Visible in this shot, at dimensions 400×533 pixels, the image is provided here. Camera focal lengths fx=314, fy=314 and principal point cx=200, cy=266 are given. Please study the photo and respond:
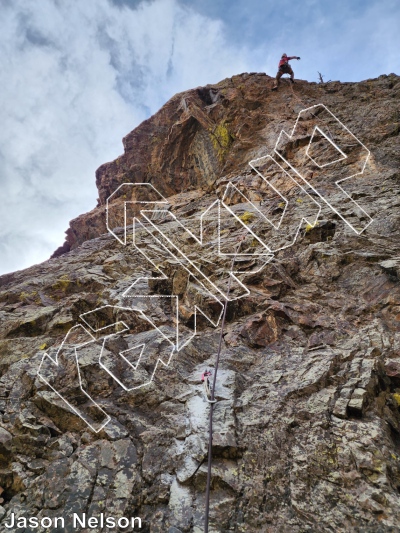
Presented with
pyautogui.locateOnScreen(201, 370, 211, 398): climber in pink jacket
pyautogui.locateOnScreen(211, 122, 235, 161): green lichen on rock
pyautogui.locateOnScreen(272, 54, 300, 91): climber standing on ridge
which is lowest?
pyautogui.locateOnScreen(201, 370, 211, 398): climber in pink jacket

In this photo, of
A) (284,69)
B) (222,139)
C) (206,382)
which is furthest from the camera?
(284,69)

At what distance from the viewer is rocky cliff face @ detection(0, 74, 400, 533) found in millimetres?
4648

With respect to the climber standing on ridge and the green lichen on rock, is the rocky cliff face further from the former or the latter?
the climber standing on ridge

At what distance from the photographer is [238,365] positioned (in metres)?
7.32

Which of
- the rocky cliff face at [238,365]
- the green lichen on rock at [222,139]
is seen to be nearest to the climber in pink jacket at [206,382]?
the rocky cliff face at [238,365]

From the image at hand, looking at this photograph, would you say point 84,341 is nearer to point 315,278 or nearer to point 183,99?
point 315,278

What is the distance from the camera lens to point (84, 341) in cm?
888

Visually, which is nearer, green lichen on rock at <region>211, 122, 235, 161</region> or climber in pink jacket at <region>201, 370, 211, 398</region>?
climber in pink jacket at <region>201, 370, 211, 398</region>

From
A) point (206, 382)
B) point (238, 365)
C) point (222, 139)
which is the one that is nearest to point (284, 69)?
point (222, 139)

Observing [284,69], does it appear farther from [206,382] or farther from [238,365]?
[206,382]

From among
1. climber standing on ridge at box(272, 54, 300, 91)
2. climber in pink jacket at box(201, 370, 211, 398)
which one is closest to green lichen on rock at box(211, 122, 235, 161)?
climber standing on ridge at box(272, 54, 300, 91)

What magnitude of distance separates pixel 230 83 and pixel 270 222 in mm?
18689

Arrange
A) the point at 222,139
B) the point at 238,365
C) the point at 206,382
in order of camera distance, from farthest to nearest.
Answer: the point at 222,139 → the point at 238,365 → the point at 206,382

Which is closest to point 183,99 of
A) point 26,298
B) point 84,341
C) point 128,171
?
point 128,171
